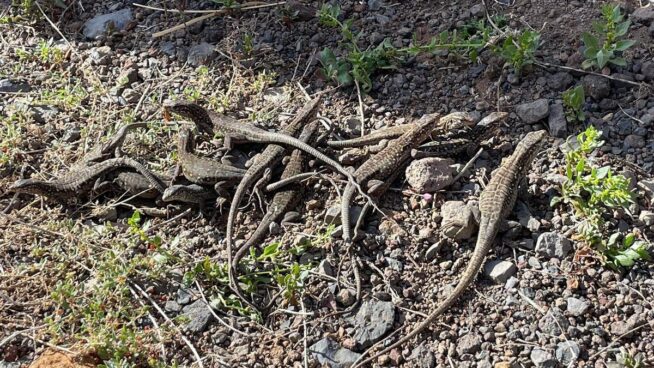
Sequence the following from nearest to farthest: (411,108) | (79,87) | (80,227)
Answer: (80,227)
(411,108)
(79,87)

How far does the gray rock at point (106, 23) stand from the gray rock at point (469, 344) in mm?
4675

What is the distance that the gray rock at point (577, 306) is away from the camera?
5.24 metres

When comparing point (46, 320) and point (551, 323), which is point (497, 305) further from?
point (46, 320)

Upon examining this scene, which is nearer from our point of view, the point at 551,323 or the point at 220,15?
the point at 551,323

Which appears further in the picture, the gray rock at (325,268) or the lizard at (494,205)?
the gray rock at (325,268)

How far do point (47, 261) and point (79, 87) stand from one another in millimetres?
2040

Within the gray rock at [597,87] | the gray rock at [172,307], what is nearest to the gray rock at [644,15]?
the gray rock at [597,87]

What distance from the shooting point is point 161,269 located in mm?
5691

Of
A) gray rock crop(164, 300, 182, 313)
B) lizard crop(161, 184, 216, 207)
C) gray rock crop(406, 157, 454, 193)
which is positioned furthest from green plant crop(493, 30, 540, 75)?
gray rock crop(164, 300, 182, 313)

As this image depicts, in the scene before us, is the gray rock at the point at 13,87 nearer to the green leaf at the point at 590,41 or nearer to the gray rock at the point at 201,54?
the gray rock at the point at 201,54

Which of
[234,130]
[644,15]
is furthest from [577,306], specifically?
[644,15]

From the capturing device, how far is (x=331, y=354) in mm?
5207

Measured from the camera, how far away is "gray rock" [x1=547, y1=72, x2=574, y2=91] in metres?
6.64

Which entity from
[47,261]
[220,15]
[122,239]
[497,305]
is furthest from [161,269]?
[220,15]
